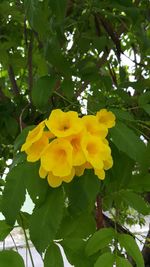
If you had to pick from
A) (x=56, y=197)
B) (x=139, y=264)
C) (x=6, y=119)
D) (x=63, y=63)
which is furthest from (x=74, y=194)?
(x=6, y=119)

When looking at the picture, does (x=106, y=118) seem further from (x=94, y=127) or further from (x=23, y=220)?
(x=23, y=220)

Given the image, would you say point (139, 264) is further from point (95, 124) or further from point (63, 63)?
point (63, 63)

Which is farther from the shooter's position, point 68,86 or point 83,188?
point 68,86

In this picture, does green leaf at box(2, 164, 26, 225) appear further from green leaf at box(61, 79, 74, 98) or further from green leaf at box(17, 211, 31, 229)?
green leaf at box(61, 79, 74, 98)

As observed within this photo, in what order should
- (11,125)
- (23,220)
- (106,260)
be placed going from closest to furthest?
(106,260) → (23,220) → (11,125)

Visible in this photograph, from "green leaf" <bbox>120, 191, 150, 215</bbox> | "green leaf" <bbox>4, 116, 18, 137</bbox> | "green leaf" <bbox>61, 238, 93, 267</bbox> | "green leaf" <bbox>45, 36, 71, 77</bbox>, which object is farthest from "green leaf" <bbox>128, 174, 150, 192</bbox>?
"green leaf" <bbox>4, 116, 18, 137</bbox>

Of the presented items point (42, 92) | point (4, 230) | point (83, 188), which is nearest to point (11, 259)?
point (4, 230)

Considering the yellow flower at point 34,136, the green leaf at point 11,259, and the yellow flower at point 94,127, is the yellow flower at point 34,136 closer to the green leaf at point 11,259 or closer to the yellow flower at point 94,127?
the yellow flower at point 94,127

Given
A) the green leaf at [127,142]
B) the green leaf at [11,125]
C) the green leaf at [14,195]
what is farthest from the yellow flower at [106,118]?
the green leaf at [11,125]
